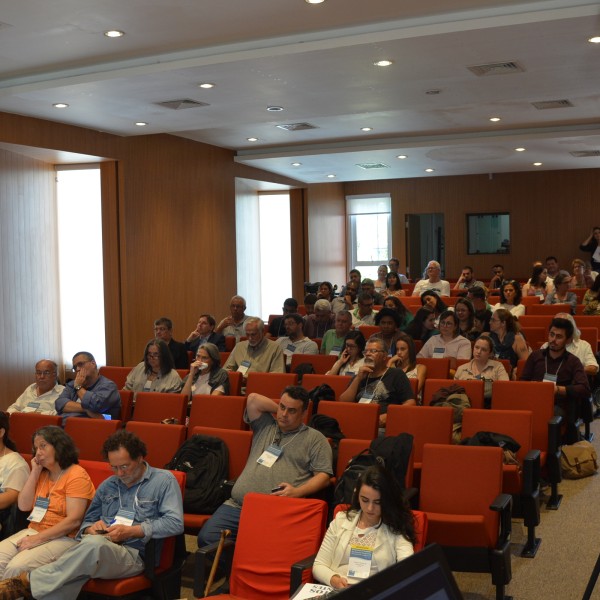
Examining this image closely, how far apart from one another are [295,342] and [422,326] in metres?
1.41

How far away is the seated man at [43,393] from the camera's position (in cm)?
668

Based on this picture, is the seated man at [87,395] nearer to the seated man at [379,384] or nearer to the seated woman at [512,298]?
the seated man at [379,384]

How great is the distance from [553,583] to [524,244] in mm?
14676

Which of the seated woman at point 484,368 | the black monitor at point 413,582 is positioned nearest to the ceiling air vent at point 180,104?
the seated woman at point 484,368

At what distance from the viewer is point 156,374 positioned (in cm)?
729

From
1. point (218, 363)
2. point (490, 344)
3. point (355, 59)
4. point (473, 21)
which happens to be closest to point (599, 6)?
point (473, 21)

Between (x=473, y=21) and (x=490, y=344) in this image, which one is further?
(x=490, y=344)

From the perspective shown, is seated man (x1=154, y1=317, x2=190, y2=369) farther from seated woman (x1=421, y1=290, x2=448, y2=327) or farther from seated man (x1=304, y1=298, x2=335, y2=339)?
seated woman (x1=421, y1=290, x2=448, y2=327)

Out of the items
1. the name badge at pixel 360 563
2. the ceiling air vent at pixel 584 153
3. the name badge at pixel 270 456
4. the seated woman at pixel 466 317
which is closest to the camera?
the name badge at pixel 360 563

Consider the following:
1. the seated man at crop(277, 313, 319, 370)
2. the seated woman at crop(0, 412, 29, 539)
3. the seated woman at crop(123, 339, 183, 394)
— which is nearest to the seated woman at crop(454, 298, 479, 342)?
the seated man at crop(277, 313, 319, 370)

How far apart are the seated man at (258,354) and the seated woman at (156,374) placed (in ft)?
2.71

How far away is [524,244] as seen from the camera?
60.7 feet

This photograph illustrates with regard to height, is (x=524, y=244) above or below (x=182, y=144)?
below

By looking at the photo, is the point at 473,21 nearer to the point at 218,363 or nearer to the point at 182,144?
the point at 218,363
